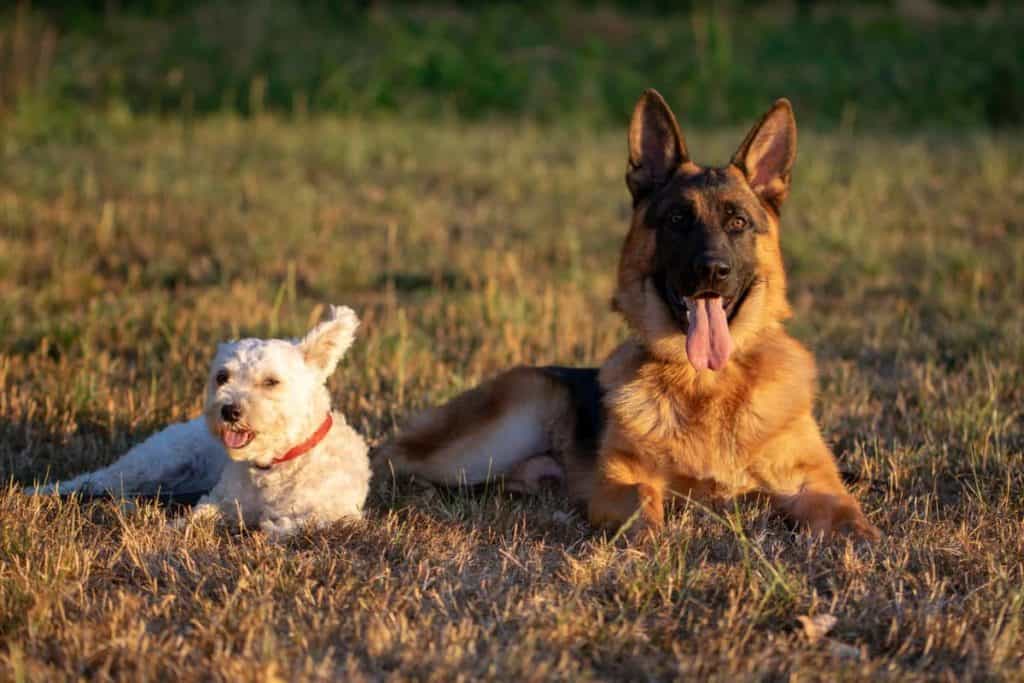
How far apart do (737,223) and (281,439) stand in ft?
7.00

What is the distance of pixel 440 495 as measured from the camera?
18.2 feet

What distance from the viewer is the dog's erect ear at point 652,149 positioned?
17.8 ft

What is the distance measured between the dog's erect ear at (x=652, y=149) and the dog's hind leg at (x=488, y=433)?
1.08 m

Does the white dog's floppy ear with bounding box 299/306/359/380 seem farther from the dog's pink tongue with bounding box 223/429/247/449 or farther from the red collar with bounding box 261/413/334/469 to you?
the dog's pink tongue with bounding box 223/429/247/449

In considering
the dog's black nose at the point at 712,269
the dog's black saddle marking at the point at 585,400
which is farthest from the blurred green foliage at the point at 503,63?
the dog's black nose at the point at 712,269

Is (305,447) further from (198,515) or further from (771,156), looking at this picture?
(771,156)

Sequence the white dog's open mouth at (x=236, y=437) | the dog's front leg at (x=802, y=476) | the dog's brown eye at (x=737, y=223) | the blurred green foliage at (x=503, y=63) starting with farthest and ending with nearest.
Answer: the blurred green foliage at (x=503, y=63) < the dog's brown eye at (x=737, y=223) < the dog's front leg at (x=802, y=476) < the white dog's open mouth at (x=236, y=437)

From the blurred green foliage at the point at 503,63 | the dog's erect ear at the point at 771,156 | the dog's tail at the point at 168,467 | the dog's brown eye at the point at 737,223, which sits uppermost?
the blurred green foliage at the point at 503,63

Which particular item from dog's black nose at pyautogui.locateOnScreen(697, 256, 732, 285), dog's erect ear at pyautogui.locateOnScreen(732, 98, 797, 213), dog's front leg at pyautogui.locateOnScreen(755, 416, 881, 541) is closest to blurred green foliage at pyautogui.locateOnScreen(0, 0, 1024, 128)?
dog's erect ear at pyautogui.locateOnScreen(732, 98, 797, 213)

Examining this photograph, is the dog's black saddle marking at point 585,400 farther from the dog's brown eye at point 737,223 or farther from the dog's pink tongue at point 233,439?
the dog's pink tongue at point 233,439

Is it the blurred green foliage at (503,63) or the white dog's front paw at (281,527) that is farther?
the blurred green foliage at (503,63)

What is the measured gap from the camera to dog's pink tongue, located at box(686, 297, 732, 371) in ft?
16.7

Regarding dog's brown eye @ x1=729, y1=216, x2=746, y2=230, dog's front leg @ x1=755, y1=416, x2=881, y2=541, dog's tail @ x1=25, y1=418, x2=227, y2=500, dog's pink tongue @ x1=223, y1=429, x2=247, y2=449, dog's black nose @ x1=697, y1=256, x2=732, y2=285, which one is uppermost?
dog's brown eye @ x1=729, y1=216, x2=746, y2=230

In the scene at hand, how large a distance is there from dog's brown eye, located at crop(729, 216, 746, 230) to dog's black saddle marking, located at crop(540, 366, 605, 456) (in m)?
0.94
